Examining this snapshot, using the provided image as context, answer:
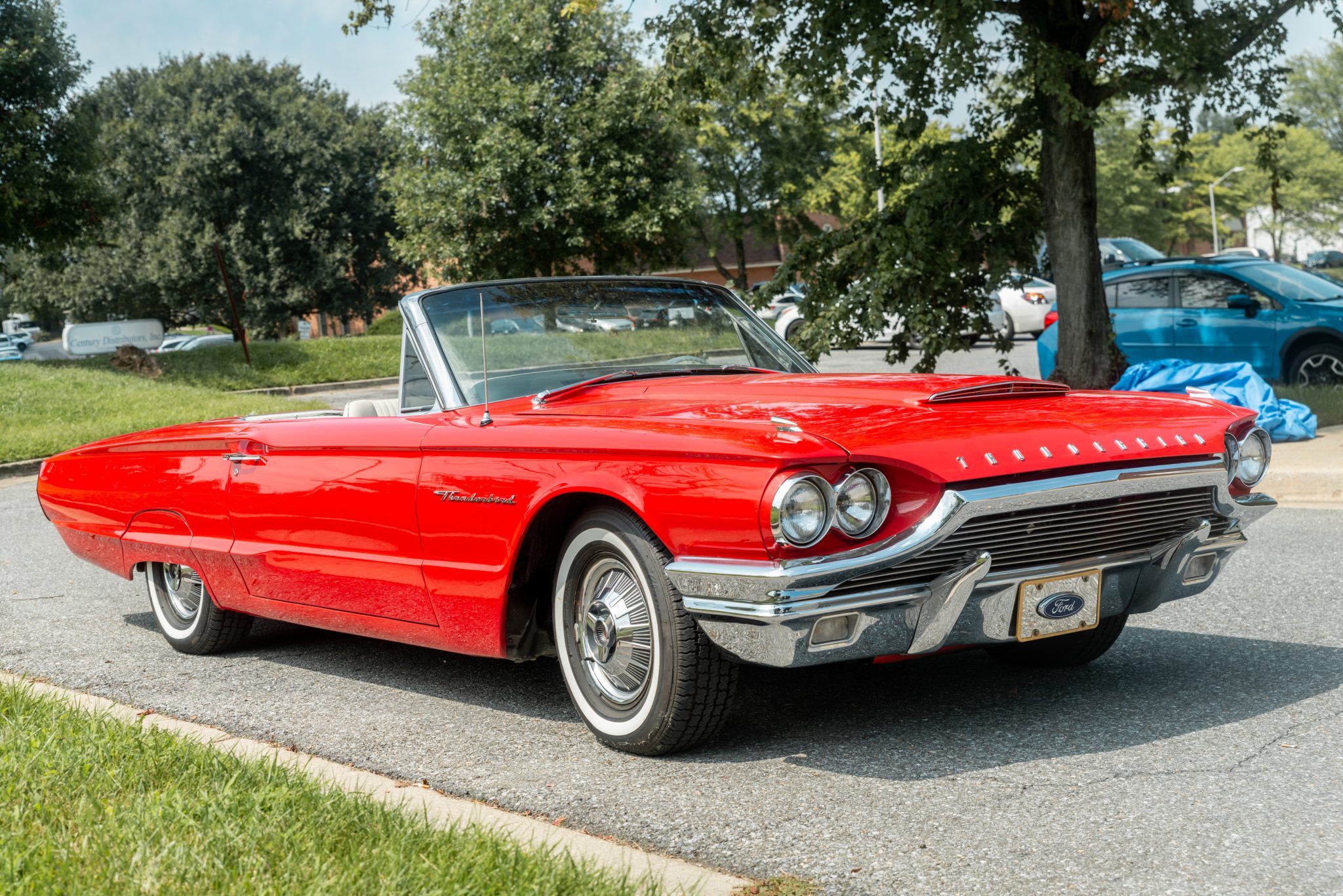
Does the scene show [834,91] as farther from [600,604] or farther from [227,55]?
[227,55]

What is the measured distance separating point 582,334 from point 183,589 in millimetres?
2265

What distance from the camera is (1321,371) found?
1370cm

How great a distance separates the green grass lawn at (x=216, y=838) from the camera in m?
2.75

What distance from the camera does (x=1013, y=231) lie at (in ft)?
40.4

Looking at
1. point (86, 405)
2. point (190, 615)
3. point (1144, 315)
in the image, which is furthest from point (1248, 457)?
point (86, 405)

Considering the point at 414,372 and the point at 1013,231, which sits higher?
the point at 1013,231

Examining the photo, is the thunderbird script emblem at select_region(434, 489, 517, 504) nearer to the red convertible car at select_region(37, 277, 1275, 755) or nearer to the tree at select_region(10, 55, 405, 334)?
the red convertible car at select_region(37, 277, 1275, 755)

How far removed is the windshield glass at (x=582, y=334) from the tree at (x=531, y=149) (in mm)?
25130

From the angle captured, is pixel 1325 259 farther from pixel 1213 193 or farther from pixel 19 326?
pixel 19 326

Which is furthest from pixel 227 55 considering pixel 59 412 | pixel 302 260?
pixel 59 412

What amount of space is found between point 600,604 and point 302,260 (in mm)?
37578

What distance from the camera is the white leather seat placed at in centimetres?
485

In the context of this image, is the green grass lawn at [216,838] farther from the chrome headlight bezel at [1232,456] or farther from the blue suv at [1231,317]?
the blue suv at [1231,317]

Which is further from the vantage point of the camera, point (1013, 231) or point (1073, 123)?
point (1013, 231)
